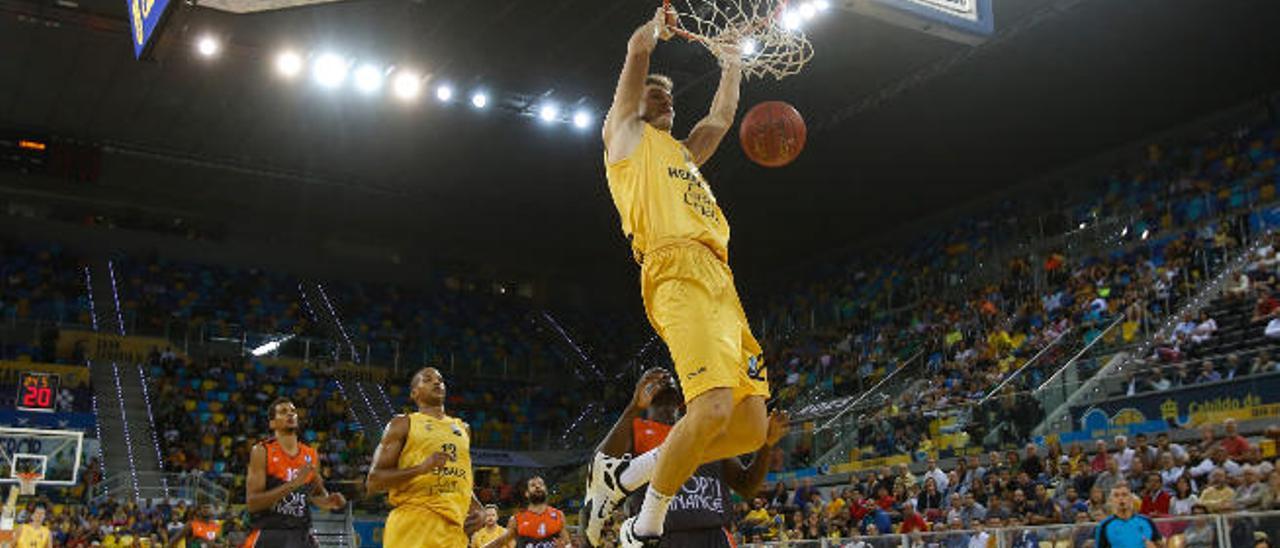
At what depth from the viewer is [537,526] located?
9922mm

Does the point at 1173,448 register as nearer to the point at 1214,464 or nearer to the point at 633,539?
the point at 1214,464

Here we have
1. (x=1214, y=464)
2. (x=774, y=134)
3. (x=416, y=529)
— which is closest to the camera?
(x=416, y=529)

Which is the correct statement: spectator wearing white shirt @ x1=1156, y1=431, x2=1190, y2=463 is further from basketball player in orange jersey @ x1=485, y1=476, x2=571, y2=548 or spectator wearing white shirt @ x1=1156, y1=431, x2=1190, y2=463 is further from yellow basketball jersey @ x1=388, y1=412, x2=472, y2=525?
yellow basketball jersey @ x1=388, y1=412, x2=472, y2=525

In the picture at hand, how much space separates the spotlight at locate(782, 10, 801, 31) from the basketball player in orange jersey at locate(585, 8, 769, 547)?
313 cm

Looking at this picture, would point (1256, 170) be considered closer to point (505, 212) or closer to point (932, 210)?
point (932, 210)

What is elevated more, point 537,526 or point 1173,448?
point 1173,448

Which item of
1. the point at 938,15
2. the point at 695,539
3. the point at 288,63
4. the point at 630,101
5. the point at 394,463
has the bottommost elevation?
the point at 695,539

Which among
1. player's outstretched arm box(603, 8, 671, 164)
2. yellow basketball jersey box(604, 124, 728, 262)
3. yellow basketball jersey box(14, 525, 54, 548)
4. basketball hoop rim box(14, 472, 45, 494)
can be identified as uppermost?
player's outstretched arm box(603, 8, 671, 164)

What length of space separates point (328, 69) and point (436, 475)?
16787 mm

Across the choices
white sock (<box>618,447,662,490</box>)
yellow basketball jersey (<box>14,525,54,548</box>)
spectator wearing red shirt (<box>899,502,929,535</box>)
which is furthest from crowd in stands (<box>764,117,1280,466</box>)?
white sock (<box>618,447,662,490</box>)

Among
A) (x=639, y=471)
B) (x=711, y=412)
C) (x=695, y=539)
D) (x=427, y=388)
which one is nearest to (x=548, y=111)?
(x=427, y=388)

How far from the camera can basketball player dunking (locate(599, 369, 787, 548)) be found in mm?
5742

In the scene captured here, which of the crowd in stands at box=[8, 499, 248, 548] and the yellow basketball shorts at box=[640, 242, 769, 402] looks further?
the crowd in stands at box=[8, 499, 248, 548]

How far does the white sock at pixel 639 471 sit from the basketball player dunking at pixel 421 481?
1611 mm
